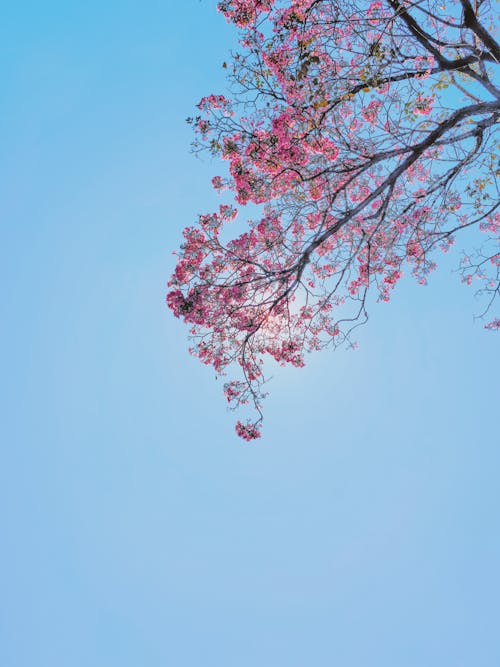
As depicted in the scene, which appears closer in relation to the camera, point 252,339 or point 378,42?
point 378,42

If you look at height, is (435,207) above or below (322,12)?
below

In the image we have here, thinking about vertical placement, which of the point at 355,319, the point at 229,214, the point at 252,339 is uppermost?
the point at 229,214

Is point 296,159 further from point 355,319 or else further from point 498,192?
point 498,192

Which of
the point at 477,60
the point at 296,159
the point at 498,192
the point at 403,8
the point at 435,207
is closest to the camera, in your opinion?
the point at 403,8

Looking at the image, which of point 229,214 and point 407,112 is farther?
point 229,214

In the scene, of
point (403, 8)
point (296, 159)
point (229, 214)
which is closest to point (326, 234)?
point (296, 159)

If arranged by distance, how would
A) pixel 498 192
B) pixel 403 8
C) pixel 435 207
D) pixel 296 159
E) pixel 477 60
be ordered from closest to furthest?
pixel 403 8, pixel 477 60, pixel 296 159, pixel 498 192, pixel 435 207

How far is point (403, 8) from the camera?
6.15 meters

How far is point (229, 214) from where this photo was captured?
913 cm

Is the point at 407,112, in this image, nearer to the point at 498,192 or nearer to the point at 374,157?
the point at 374,157

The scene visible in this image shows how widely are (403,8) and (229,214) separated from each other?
4409 millimetres

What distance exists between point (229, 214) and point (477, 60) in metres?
4.88

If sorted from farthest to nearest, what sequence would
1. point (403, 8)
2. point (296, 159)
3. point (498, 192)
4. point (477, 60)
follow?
1. point (498, 192)
2. point (296, 159)
3. point (477, 60)
4. point (403, 8)

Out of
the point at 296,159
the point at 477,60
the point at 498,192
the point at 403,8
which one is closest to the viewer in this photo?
the point at 403,8
